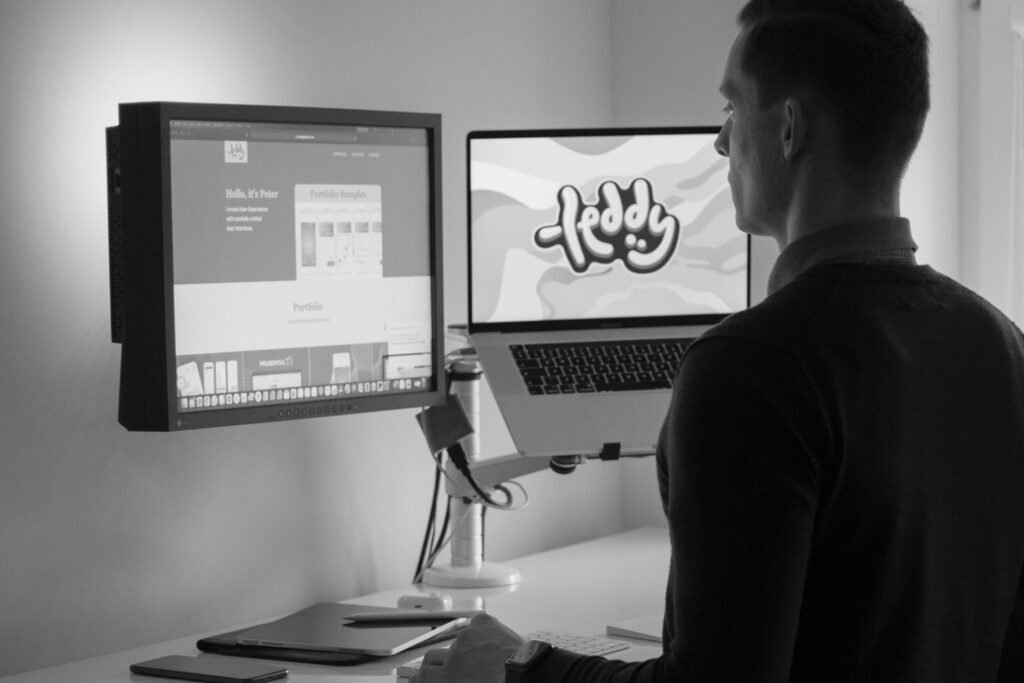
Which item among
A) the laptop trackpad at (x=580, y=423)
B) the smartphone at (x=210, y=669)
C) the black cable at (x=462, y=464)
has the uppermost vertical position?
→ the laptop trackpad at (x=580, y=423)

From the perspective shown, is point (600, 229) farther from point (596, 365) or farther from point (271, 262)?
point (271, 262)

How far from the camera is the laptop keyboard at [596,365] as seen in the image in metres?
1.86

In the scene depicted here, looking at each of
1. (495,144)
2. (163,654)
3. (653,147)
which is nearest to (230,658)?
(163,654)

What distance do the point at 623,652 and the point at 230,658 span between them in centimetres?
44

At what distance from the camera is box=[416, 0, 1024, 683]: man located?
84cm

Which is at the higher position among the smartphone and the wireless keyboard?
the wireless keyboard

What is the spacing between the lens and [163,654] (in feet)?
5.18

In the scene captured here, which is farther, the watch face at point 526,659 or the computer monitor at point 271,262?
the computer monitor at point 271,262

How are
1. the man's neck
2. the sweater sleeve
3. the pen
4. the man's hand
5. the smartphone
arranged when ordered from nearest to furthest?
the sweater sleeve
the man's neck
the man's hand
the smartphone
the pen

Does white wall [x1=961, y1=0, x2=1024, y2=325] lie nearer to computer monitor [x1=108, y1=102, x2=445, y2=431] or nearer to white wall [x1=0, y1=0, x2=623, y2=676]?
white wall [x1=0, y1=0, x2=623, y2=676]

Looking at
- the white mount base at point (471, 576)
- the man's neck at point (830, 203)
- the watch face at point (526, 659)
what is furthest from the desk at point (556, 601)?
the man's neck at point (830, 203)

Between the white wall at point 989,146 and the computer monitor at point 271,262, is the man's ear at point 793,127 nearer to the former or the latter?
the computer monitor at point 271,262

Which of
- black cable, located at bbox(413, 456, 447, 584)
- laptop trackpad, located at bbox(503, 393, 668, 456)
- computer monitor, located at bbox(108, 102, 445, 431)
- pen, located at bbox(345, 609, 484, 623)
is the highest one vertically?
computer monitor, located at bbox(108, 102, 445, 431)

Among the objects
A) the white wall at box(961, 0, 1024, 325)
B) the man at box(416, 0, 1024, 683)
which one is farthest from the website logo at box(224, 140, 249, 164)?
the white wall at box(961, 0, 1024, 325)
